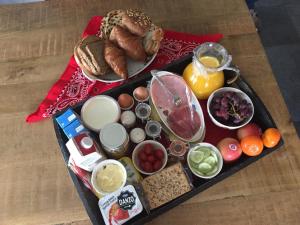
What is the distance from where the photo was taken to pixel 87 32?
1030 mm

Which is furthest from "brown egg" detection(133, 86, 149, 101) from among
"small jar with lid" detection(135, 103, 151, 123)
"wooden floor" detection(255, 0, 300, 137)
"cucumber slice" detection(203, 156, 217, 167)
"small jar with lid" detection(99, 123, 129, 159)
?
"wooden floor" detection(255, 0, 300, 137)

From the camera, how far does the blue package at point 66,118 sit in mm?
788

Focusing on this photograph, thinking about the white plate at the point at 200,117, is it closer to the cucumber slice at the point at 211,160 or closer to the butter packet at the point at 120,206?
the cucumber slice at the point at 211,160

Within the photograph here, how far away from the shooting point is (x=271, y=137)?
0.77m

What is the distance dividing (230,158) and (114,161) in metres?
0.28

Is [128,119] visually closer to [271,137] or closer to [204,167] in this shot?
[204,167]

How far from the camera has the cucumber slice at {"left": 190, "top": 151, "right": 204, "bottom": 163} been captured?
772 mm

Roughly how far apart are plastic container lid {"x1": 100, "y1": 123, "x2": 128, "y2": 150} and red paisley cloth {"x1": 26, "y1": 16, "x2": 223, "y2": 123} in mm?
192

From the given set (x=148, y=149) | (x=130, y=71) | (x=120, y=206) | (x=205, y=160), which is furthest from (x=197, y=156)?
(x=130, y=71)

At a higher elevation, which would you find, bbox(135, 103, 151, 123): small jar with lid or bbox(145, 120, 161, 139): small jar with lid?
bbox(135, 103, 151, 123): small jar with lid

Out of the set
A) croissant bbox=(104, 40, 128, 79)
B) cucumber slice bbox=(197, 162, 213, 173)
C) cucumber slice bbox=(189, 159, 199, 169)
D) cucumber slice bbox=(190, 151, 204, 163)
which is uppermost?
croissant bbox=(104, 40, 128, 79)

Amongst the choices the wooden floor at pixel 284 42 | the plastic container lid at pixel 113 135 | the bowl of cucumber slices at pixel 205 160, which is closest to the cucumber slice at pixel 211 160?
the bowl of cucumber slices at pixel 205 160

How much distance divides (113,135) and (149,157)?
0.34ft

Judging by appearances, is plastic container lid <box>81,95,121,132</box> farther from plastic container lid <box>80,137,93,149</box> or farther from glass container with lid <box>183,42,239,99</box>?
glass container with lid <box>183,42,239,99</box>
